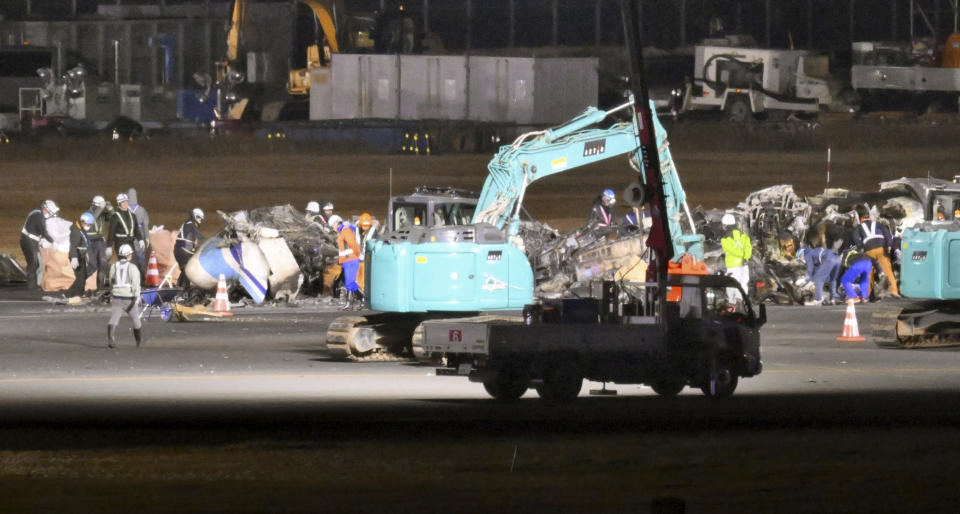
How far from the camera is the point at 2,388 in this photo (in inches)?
811

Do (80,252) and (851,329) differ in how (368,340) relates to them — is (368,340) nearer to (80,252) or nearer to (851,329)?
(851,329)

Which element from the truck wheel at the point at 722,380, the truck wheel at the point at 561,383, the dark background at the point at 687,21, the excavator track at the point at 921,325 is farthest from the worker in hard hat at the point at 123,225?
the dark background at the point at 687,21

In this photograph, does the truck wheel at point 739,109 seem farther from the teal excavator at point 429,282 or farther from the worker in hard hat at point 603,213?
the teal excavator at point 429,282

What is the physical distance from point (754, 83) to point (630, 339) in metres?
41.9

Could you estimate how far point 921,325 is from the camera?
25.9 m

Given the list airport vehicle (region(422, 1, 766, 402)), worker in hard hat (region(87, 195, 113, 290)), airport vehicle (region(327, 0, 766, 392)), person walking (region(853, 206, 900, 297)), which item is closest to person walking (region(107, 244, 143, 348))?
airport vehicle (region(327, 0, 766, 392))

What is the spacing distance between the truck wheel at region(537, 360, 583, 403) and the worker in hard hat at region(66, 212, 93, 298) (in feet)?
54.2

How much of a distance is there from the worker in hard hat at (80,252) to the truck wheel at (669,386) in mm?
16340

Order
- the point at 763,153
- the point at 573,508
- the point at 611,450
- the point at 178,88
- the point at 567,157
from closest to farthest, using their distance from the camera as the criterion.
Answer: the point at 573,508, the point at 611,450, the point at 567,157, the point at 763,153, the point at 178,88

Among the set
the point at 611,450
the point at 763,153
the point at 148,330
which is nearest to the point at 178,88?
the point at 763,153

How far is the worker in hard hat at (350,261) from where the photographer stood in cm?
3184

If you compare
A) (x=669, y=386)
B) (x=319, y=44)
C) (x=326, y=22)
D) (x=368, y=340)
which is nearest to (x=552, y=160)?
(x=368, y=340)

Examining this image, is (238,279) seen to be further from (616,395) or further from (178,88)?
(178,88)

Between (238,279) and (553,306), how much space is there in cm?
1430
